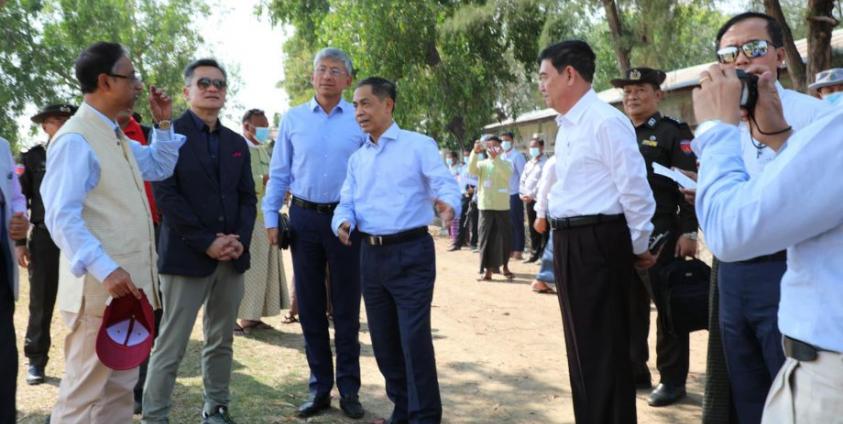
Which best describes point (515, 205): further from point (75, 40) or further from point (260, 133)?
point (75, 40)

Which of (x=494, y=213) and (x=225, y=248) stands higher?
(x=494, y=213)

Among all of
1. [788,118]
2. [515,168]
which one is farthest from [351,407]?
[515,168]

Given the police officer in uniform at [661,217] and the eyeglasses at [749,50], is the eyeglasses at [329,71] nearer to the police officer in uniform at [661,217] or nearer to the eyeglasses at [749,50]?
the police officer in uniform at [661,217]

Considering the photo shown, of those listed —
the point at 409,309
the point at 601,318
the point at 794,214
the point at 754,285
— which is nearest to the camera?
the point at 794,214

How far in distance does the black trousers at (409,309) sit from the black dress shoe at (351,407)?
53 centimetres

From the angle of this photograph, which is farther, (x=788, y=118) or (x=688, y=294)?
(x=688, y=294)

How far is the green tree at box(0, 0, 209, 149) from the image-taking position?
78.1 ft

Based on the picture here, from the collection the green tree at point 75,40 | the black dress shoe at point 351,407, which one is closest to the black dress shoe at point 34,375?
the black dress shoe at point 351,407

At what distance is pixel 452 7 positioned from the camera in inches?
824

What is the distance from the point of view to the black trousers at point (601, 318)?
3.94m

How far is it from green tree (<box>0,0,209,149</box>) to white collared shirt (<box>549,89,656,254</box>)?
1808 cm

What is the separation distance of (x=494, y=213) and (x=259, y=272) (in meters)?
5.26

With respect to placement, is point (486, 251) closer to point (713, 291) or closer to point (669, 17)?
point (669, 17)

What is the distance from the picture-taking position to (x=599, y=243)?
395cm
